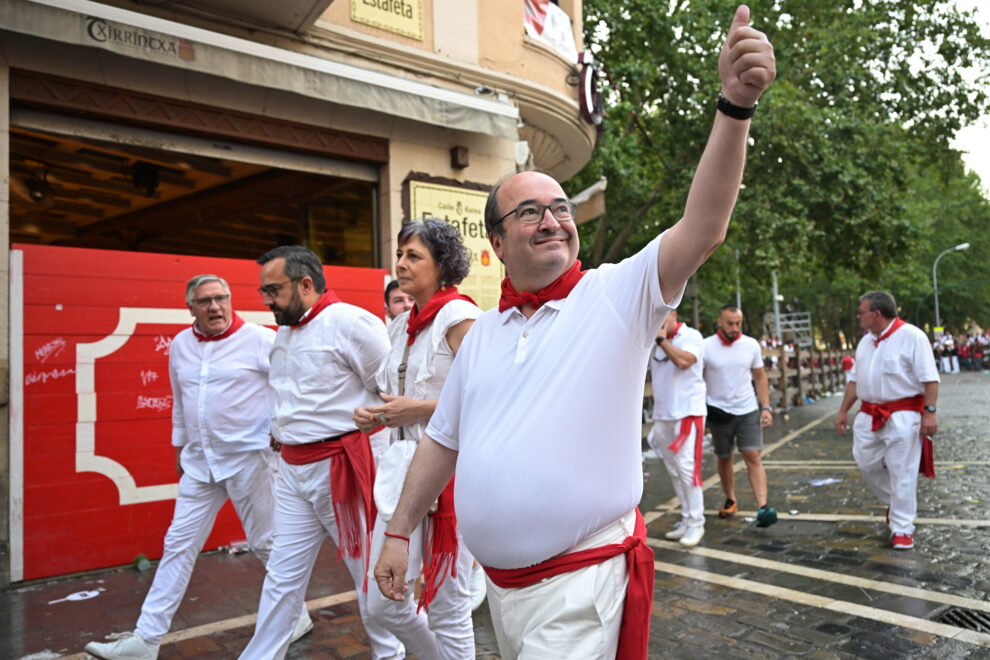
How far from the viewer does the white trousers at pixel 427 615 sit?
304 centimetres

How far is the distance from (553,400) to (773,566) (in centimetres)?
435

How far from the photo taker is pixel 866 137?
15953mm

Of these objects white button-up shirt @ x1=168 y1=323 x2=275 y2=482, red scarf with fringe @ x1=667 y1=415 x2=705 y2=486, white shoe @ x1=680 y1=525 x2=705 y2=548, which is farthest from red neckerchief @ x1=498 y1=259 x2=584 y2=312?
red scarf with fringe @ x1=667 y1=415 x2=705 y2=486

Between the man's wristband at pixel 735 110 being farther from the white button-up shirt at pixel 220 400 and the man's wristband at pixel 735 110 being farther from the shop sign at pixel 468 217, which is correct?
the shop sign at pixel 468 217

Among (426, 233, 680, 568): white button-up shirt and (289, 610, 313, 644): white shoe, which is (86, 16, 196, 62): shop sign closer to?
(289, 610, 313, 644): white shoe

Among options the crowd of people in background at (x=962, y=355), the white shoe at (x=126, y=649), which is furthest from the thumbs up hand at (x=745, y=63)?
the crowd of people in background at (x=962, y=355)

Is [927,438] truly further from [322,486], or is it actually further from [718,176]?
[718,176]

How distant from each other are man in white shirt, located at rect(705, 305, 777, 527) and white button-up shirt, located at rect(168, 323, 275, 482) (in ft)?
14.7

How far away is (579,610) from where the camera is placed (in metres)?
1.91

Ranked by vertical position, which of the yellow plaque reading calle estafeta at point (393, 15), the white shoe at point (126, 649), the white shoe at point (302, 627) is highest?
the yellow plaque reading calle estafeta at point (393, 15)

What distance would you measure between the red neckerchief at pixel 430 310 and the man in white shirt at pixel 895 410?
426cm

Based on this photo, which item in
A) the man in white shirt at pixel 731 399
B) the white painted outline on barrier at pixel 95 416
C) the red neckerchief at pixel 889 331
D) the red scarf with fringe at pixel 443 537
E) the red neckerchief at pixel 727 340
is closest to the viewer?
the red scarf with fringe at pixel 443 537

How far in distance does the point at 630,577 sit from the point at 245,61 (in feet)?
20.4

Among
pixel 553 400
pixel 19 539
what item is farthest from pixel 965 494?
pixel 19 539
